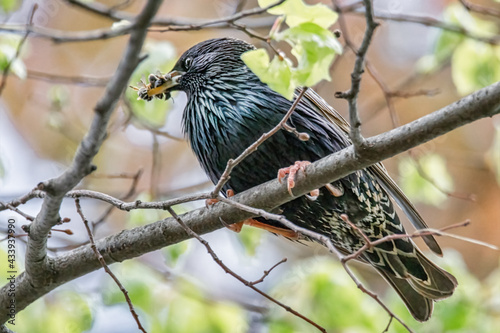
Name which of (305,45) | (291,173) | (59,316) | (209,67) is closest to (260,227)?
(291,173)

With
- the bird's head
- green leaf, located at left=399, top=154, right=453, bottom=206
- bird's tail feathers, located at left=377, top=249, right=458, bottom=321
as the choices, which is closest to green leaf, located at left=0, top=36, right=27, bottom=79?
the bird's head

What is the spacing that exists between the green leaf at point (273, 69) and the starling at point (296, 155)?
112 centimetres

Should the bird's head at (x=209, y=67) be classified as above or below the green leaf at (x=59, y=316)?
above

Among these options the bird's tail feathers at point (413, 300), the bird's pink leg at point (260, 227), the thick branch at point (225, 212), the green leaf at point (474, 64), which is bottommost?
the thick branch at point (225, 212)

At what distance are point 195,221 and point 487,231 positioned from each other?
585cm

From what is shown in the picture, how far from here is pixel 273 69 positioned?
2.31 meters

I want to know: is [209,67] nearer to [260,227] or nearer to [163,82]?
[163,82]

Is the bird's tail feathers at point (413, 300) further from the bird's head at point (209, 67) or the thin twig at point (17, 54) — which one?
the thin twig at point (17, 54)

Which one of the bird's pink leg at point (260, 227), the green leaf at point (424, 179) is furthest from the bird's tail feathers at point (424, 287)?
the green leaf at point (424, 179)

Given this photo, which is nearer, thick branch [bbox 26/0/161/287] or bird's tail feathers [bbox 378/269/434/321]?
thick branch [bbox 26/0/161/287]

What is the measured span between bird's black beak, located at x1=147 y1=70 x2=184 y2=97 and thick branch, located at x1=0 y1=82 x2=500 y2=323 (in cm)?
116

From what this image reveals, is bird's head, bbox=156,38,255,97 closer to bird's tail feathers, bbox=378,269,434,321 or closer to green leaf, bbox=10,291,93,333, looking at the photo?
green leaf, bbox=10,291,93,333

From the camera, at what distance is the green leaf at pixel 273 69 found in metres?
2.30

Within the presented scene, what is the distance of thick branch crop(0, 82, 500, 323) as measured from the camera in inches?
99.8
